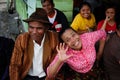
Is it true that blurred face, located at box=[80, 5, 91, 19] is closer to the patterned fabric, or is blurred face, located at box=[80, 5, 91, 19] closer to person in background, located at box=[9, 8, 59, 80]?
the patterned fabric

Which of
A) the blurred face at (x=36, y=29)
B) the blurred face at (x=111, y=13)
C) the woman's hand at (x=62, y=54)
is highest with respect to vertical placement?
the blurred face at (x=36, y=29)

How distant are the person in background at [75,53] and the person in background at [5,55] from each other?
63 cm

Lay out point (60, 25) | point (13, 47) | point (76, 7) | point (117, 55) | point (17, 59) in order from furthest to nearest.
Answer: point (76, 7) → point (60, 25) → point (13, 47) → point (17, 59) → point (117, 55)

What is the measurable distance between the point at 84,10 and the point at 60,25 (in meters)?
0.48

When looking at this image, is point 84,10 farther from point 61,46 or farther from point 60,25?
point 61,46

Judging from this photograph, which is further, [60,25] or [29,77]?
[60,25]

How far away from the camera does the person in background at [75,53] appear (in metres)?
3.54

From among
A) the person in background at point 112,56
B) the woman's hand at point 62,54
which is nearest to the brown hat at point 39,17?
the woman's hand at point 62,54

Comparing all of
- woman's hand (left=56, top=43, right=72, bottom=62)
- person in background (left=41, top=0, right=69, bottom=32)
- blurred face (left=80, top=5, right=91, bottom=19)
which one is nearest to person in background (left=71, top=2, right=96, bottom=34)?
blurred face (left=80, top=5, right=91, bottom=19)

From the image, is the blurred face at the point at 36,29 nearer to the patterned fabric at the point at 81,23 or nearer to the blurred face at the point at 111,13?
the patterned fabric at the point at 81,23

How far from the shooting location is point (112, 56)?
3.51 metres

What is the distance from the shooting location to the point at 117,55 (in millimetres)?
3430

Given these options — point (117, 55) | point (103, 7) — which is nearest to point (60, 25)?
point (103, 7)

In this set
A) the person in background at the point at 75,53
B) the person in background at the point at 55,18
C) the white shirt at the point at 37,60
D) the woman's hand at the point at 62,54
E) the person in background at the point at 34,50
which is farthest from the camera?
the person in background at the point at 55,18
